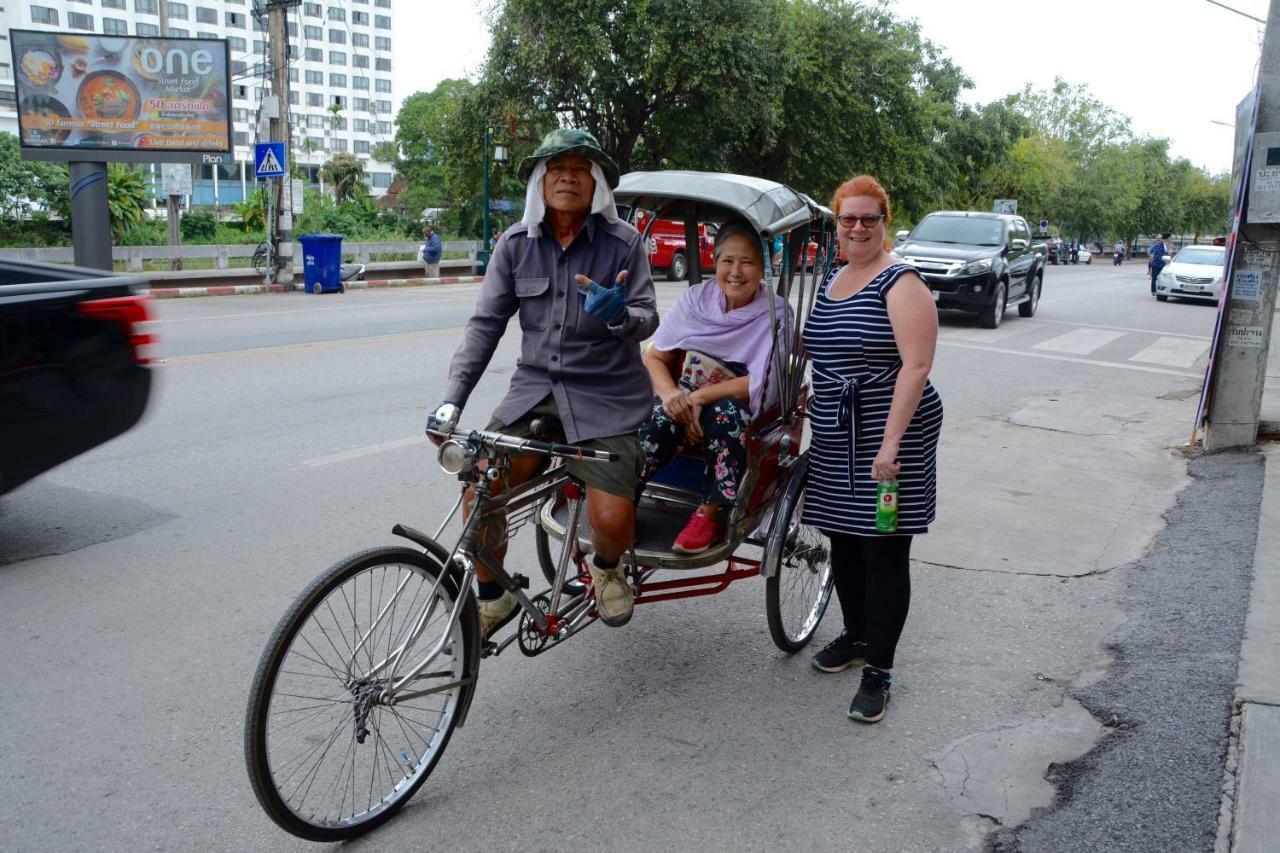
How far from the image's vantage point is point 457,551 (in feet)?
10.7

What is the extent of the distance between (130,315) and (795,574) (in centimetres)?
352

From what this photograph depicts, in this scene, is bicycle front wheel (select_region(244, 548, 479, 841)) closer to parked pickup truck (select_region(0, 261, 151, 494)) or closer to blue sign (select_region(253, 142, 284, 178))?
parked pickup truck (select_region(0, 261, 151, 494))

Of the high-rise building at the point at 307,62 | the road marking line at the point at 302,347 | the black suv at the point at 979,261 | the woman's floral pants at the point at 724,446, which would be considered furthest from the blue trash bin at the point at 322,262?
the high-rise building at the point at 307,62

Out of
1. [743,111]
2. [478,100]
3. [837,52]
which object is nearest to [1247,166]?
Result: [743,111]

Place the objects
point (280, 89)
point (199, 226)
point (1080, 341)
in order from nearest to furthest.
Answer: point (1080, 341) → point (280, 89) → point (199, 226)

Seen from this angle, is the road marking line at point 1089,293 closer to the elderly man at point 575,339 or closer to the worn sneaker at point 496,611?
the elderly man at point 575,339

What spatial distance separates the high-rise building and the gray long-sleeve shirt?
92769 mm

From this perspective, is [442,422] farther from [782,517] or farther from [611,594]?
[782,517]

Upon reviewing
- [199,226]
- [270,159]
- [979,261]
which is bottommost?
[199,226]

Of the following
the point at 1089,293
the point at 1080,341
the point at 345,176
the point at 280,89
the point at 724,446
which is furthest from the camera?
the point at 345,176

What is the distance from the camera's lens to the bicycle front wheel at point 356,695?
9.34 ft

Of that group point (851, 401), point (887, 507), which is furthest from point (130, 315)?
point (887, 507)

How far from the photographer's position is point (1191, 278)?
2652 centimetres

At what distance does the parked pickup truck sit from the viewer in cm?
507
